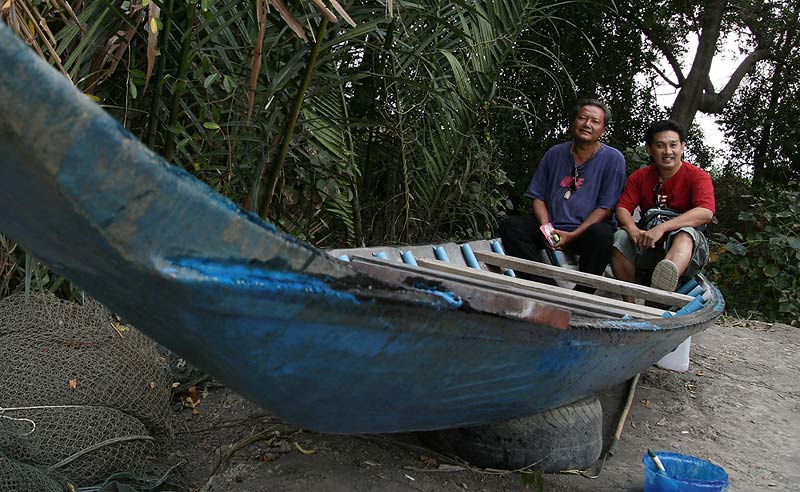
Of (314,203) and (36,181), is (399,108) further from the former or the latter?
(36,181)

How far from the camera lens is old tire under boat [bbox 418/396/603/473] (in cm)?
235

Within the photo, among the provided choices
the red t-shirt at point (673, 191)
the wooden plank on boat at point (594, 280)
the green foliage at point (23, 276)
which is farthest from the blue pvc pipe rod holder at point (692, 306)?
the green foliage at point (23, 276)

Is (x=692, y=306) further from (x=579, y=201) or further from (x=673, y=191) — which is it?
(x=579, y=201)

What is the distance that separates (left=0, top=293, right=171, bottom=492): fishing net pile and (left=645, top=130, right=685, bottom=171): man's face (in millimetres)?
2538

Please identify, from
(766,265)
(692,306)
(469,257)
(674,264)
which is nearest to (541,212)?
(469,257)

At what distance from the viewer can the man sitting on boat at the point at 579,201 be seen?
3.94 metres

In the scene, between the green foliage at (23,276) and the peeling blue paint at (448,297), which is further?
the green foliage at (23,276)

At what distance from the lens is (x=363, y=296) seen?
1332mm

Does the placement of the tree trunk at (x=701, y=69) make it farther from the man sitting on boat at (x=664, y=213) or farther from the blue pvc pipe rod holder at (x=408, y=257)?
the blue pvc pipe rod holder at (x=408, y=257)

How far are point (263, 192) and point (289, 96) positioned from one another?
1.36 feet

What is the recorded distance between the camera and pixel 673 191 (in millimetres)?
3869

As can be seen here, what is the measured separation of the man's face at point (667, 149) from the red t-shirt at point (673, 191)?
82mm

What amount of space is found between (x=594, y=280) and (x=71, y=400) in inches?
81.5

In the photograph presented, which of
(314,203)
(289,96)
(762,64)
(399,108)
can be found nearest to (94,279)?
(289,96)
